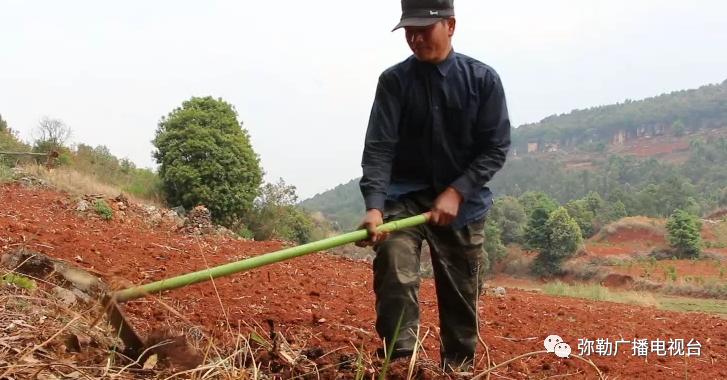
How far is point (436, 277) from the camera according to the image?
306cm

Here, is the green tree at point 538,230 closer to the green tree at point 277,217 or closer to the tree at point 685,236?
the tree at point 685,236

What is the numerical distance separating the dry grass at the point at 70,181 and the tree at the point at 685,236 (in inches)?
822

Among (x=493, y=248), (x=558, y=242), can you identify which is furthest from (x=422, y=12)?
(x=493, y=248)

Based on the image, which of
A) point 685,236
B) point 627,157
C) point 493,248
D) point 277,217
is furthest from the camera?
point 627,157

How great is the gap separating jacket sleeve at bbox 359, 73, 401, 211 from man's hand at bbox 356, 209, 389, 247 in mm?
192

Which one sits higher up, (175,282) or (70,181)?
(70,181)

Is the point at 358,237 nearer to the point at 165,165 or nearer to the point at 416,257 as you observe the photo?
the point at 416,257

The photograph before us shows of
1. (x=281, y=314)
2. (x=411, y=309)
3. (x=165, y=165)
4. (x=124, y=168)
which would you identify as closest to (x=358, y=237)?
(x=411, y=309)

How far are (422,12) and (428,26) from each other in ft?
0.19

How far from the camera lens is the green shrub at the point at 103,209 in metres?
10.2

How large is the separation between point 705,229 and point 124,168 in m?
27.2

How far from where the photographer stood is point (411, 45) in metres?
2.77

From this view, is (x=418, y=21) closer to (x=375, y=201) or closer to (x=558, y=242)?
(x=375, y=201)

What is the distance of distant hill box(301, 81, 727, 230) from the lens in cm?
5116
